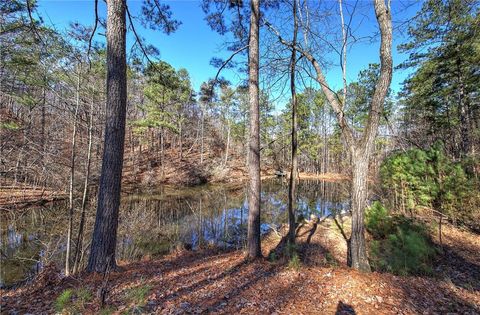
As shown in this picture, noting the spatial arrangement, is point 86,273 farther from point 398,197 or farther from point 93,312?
point 398,197

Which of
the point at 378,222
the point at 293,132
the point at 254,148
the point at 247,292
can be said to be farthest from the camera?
the point at 378,222

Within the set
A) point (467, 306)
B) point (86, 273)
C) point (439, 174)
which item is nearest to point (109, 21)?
point (86, 273)

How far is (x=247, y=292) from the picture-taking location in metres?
3.02

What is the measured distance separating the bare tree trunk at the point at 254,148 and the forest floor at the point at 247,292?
0.46m

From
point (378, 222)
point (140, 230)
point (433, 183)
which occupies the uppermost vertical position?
point (433, 183)

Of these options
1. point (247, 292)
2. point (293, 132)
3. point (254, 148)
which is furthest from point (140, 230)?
point (247, 292)

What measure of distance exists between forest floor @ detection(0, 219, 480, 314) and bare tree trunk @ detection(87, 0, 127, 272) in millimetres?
405

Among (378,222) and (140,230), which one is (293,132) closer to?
(378,222)

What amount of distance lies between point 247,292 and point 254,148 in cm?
251

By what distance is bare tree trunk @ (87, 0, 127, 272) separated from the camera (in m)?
3.60

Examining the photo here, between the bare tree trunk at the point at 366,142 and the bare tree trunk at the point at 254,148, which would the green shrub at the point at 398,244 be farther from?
the bare tree trunk at the point at 254,148

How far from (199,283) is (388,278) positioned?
110 inches

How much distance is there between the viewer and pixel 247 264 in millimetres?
4246

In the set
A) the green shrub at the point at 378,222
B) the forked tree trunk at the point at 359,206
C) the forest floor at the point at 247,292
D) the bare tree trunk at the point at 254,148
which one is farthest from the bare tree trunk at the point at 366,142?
the green shrub at the point at 378,222
